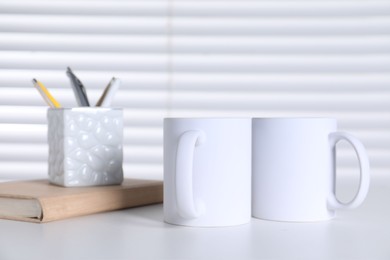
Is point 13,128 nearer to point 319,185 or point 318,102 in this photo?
point 318,102

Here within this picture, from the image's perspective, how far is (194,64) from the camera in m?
1.62

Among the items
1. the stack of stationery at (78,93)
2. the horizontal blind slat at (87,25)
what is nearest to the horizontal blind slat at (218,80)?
the horizontal blind slat at (87,25)

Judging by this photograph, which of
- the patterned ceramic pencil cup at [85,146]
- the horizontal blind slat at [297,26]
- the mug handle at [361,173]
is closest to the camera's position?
the mug handle at [361,173]

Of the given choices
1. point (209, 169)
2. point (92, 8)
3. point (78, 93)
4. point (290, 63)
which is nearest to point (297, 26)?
point (290, 63)

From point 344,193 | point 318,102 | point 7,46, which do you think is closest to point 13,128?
point 7,46

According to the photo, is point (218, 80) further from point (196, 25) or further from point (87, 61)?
point (87, 61)

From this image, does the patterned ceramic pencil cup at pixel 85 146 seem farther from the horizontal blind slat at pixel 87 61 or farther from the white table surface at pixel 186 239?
the horizontal blind slat at pixel 87 61

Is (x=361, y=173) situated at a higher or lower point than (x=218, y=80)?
lower

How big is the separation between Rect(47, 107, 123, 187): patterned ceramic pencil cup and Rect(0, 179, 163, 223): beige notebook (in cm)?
2

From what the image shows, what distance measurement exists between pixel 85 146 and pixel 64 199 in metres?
0.13

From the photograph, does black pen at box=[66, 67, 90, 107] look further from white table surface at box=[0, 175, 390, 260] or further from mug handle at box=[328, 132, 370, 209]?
mug handle at box=[328, 132, 370, 209]

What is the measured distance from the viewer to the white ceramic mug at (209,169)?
1.96 feet

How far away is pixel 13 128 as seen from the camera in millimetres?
1623

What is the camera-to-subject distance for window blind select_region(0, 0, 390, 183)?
1608mm
